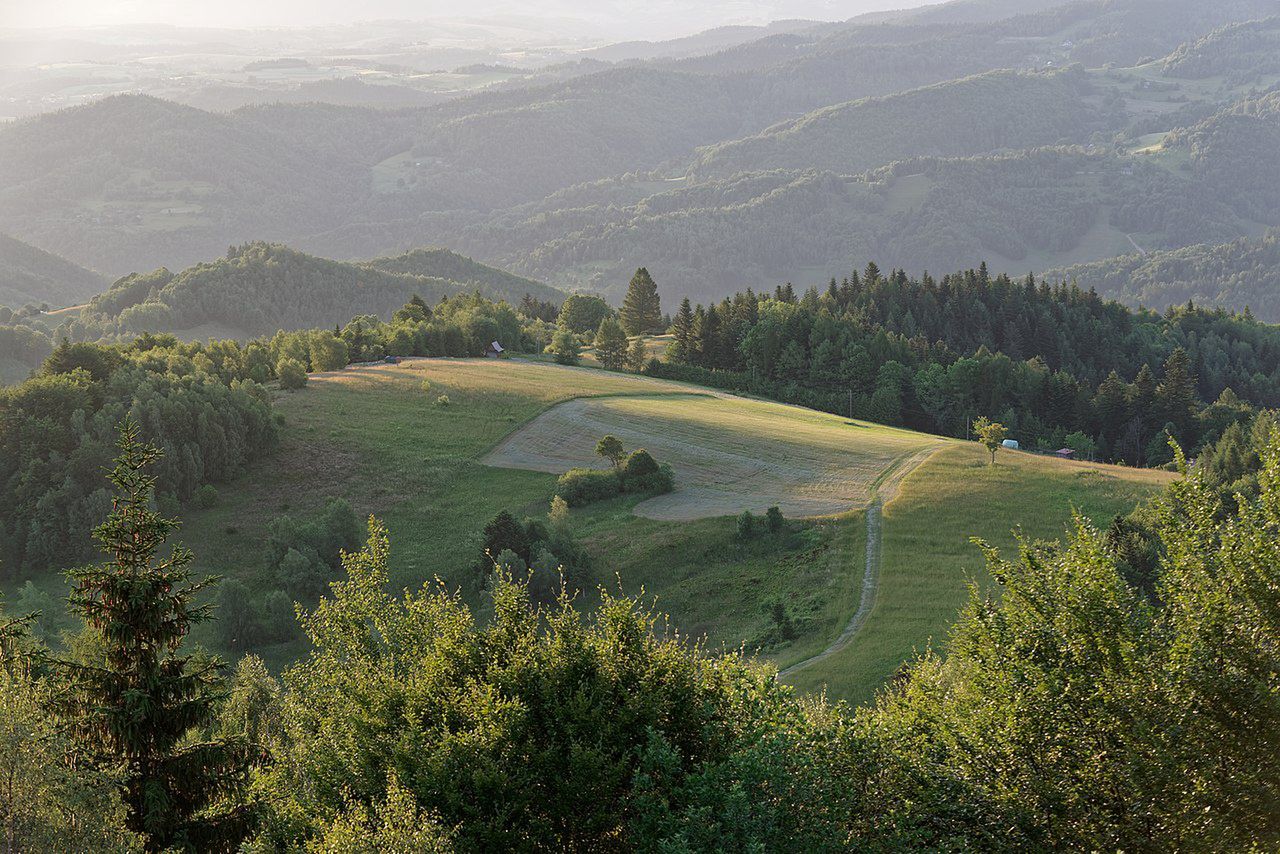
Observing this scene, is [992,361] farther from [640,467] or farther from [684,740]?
[684,740]

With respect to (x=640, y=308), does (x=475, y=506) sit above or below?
below

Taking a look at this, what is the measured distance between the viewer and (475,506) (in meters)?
81.6

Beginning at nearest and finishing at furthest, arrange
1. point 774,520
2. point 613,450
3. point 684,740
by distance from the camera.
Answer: point 684,740 → point 774,520 → point 613,450

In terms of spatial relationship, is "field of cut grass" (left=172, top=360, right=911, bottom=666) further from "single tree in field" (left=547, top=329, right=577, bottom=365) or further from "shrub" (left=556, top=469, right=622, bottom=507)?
"single tree in field" (left=547, top=329, right=577, bottom=365)

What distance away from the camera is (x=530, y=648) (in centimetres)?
2384

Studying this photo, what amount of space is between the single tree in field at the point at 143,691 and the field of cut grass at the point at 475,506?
25.7 metres

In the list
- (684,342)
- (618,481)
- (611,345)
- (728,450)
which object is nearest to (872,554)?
(618,481)

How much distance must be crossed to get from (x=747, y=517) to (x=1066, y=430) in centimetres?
8027

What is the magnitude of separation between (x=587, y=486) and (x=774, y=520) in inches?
711

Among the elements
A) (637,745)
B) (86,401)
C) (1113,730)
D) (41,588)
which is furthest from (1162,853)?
(86,401)

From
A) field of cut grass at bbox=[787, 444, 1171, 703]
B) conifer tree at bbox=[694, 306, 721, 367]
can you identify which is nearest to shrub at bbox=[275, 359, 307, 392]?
conifer tree at bbox=[694, 306, 721, 367]

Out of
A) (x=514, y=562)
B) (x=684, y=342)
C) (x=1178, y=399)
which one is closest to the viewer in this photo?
(x=514, y=562)

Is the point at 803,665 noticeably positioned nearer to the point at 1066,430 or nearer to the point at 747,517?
the point at 747,517

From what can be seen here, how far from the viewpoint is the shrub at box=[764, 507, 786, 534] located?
231 feet
